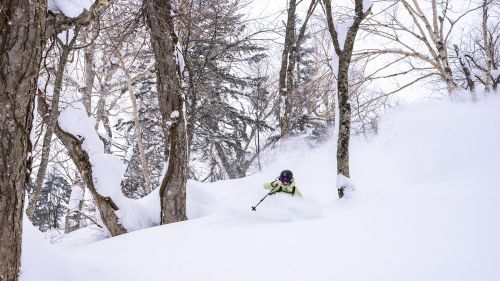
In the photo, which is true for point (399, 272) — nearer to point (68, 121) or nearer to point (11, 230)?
point (11, 230)

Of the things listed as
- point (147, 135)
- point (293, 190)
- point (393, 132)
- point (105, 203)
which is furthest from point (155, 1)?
point (147, 135)

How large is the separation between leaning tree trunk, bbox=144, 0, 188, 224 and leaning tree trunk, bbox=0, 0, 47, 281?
9.76 ft

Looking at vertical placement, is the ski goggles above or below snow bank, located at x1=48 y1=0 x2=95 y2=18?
below

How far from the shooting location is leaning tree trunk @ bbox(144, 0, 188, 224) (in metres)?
5.20

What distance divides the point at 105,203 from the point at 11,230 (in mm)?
3496

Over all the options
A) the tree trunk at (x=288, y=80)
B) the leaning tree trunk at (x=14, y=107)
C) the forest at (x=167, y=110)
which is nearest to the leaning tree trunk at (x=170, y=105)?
the forest at (x=167, y=110)

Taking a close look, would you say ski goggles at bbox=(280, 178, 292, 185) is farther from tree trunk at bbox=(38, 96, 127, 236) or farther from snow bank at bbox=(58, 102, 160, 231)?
tree trunk at bbox=(38, 96, 127, 236)

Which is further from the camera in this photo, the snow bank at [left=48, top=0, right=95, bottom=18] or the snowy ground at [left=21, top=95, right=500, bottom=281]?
the snow bank at [left=48, top=0, right=95, bottom=18]

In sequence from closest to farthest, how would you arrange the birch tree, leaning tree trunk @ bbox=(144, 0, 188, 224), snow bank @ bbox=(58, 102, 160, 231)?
leaning tree trunk @ bbox=(144, 0, 188, 224), snow bank @ bbox=(58, 102, 160, 231), the birch tree

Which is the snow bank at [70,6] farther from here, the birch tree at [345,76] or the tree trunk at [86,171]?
the birch tree at [345,76]

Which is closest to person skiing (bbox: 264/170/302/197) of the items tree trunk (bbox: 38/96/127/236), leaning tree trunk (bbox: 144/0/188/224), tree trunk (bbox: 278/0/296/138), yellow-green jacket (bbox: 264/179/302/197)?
yellow-green jacket (bbox: 264/179/302/197)

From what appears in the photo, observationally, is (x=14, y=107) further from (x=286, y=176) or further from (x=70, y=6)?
(x=286, y=176)

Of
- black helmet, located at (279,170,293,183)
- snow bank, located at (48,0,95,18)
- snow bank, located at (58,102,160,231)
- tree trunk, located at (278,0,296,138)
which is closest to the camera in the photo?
snow bank, located at (48,0,95,18)

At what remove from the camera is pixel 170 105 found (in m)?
5.24
